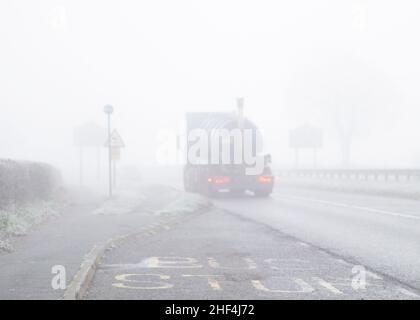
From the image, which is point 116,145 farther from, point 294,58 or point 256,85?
point 256,85

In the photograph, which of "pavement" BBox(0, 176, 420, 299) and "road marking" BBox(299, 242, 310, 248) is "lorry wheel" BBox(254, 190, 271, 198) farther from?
"road marking" BBox(299, 242, 310, 248)

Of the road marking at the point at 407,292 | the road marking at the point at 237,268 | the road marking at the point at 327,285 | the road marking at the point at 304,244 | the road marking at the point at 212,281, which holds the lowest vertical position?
the road marking at the point at 304,244

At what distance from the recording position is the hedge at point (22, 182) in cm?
1588

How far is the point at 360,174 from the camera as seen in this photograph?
44.1 metres

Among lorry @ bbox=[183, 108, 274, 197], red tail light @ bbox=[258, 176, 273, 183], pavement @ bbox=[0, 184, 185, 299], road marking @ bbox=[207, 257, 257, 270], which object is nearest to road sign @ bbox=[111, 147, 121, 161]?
lorry @ bbox=[183, 108, 274, 197]

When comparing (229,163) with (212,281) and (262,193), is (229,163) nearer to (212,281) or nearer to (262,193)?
(262,193)

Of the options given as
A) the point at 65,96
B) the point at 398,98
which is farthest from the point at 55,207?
the point at 65,96

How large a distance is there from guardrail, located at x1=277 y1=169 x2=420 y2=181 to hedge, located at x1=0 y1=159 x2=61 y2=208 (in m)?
20.4

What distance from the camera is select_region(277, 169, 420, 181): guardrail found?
116ft

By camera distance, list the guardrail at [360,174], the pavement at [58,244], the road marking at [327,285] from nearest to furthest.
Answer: the road marking at [327,285]
the pavement at [58,244]
the guardrail at [360,174]

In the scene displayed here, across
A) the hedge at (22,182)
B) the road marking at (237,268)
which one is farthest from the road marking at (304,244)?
the hedge at (22,182)

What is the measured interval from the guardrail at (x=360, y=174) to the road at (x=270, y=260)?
720 inches

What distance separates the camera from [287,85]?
77.0 m

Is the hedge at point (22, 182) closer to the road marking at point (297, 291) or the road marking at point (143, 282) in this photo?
the road marking at point (143, 282)
